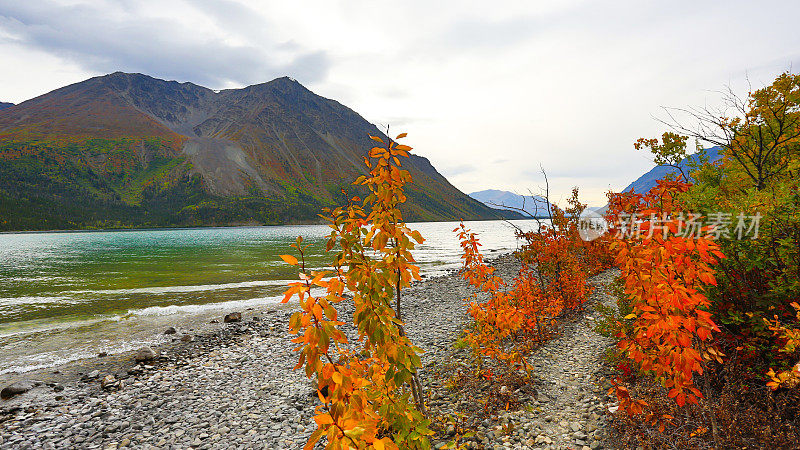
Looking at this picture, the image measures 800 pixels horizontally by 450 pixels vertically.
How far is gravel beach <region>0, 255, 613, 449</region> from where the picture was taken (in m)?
6.52

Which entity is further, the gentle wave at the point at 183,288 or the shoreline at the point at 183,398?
the gentle wave at the point at 183,288

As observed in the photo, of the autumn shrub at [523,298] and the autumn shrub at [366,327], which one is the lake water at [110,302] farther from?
the autumn shrub at [366,327]

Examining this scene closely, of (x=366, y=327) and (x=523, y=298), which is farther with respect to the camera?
(x=523, y=298)

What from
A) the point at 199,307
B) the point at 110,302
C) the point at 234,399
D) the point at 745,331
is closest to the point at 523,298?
the point at 745,331

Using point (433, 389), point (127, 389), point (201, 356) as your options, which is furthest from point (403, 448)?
point (201, 356)

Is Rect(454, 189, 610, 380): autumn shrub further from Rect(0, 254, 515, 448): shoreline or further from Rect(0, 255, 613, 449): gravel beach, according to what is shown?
Rect(0, 254, 515, 448): shoreline

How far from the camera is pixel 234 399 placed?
33.5ft

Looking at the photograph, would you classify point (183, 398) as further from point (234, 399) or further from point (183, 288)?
point (183, 288)

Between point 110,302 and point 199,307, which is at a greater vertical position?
point 110,302

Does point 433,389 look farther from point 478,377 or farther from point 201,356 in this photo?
point 201,356

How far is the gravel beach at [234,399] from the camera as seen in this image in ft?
21.4

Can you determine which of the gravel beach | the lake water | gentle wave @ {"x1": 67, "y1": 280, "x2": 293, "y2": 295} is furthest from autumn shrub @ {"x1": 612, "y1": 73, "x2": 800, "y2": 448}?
gentle wave @ {"x1": 67, "y1": 280, "x2": 293, "y2": 295}

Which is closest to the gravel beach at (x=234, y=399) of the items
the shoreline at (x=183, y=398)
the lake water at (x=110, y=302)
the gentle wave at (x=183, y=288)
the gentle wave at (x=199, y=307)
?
the shoreline at (x=183, y=398)

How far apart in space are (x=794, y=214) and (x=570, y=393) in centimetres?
479
